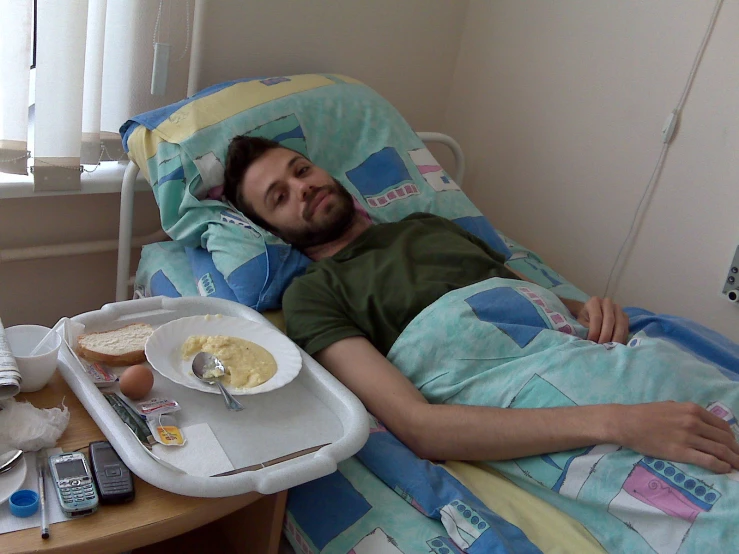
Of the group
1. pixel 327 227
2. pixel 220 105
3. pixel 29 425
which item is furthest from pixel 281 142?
pixel 29 425

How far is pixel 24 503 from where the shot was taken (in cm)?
83

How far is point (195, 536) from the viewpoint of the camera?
4.25 feet

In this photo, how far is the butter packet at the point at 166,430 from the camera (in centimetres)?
97

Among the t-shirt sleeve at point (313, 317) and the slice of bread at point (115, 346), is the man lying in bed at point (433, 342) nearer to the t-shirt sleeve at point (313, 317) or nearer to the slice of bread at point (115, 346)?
the t-shirt sleeve at point (313, 317)

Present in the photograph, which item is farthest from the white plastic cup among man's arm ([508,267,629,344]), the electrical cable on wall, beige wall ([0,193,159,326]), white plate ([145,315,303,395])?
the electrical cable on wall

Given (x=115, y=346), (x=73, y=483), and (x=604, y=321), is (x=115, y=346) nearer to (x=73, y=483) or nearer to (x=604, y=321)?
(x=73, y=483)

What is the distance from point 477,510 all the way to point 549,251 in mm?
1435

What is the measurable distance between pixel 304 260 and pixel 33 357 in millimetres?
691

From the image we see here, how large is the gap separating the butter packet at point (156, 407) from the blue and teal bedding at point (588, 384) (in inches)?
17.4

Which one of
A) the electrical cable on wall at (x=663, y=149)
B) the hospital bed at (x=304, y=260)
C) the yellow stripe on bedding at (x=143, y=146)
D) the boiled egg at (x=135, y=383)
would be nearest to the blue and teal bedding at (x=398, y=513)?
the hospital bed at (x=304, y=260)

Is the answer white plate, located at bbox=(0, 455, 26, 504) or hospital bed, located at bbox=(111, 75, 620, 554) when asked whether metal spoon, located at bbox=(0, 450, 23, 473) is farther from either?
hospital bed, located at bbox=(111, 75, 620, 554)

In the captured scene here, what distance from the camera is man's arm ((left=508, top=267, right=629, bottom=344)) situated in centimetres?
142

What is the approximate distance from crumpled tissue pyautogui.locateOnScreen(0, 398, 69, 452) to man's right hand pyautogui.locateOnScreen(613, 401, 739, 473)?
810 mm

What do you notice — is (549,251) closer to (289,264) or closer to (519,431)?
(289,264)
